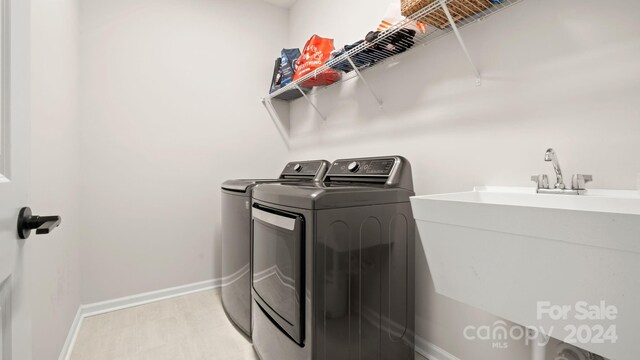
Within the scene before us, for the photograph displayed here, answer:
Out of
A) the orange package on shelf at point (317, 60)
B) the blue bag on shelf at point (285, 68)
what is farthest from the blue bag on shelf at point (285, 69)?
the orange package on shelf at point (317, 60)

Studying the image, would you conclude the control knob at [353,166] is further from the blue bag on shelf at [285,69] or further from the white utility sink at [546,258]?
the blue bag on shelf at [285,69]

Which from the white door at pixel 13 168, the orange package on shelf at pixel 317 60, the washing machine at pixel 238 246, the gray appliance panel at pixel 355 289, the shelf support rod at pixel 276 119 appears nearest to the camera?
the white door at pixel 13 168

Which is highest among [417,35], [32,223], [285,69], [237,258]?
[285,69]

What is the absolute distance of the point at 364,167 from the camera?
5.37 feet

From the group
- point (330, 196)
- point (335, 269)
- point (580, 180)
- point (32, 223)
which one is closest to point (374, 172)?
point (330, 196)

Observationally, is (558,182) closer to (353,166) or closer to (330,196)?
(330,196)

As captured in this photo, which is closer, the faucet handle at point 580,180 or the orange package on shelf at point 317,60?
the faucet handle at point 580,180

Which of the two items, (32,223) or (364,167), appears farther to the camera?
(364,167)

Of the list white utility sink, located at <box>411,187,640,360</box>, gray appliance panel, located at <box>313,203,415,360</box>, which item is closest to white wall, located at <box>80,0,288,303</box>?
gray appliance panel, located at <box>313,203,415,360</box>

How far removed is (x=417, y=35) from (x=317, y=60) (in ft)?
2.46

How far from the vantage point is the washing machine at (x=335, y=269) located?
1.10 meters

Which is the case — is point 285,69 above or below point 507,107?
above

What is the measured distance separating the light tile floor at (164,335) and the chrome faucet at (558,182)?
42.7 inches

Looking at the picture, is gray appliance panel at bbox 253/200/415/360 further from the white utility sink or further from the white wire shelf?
the white wire shelf
